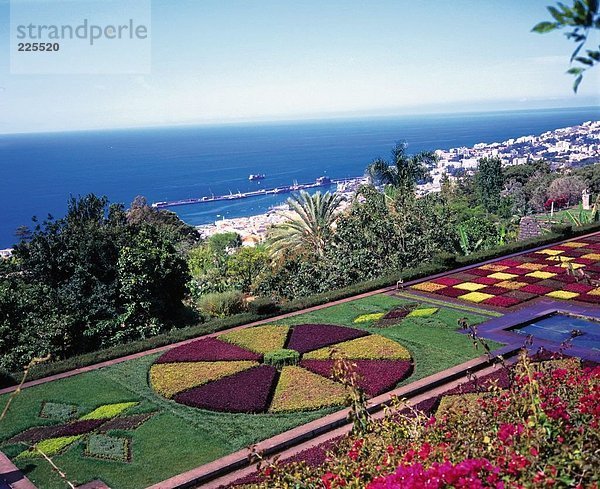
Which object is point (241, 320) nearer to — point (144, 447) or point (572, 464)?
point (144, 447)

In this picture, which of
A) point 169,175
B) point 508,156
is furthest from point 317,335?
point 169,175

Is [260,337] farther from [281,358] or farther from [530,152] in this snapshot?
[530,152]

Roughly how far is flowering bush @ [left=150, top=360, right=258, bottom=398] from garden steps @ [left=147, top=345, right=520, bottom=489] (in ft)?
9.23

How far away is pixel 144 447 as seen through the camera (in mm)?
9289

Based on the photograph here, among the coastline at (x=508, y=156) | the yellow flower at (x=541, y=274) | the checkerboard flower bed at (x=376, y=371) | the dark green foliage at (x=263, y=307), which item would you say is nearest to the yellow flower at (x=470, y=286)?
the yellow flower at (x=541, y=274)

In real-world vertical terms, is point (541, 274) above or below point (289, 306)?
above

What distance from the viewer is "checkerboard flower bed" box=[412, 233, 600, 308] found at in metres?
16.5

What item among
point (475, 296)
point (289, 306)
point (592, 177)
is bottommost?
point (289, 306)

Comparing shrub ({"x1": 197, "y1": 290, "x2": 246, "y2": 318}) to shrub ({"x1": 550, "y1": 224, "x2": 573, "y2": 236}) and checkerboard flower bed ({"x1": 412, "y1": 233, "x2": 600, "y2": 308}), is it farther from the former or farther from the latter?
shrub ({"x1": 550, "y1": 224, "x2": 573, "y2": 236})

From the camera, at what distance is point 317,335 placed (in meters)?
14.2

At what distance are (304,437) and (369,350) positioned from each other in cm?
376

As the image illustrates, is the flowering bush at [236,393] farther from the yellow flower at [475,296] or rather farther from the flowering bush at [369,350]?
the yellow flower at [475,296]

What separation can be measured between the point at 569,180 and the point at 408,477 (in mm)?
46999

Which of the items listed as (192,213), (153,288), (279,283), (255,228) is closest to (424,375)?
(153,288)
